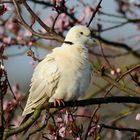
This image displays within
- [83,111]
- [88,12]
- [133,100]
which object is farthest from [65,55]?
[83,111]

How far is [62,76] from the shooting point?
10.4 feet

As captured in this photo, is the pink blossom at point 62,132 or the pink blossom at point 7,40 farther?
the pink blossom at point 7,40

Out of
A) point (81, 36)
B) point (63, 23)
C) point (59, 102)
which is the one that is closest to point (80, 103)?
point (59, 102)

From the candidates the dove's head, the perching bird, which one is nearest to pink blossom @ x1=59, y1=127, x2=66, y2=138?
the perching bird

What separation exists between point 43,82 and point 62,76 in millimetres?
172

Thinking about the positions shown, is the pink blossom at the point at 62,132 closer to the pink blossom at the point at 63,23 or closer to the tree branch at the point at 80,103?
the tree branch at the point at 80,103

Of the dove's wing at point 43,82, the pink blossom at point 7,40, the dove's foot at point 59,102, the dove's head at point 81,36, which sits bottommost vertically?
the dove's foot at point 59,102

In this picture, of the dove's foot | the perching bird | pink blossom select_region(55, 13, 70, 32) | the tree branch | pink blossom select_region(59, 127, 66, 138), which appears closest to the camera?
the tree branch

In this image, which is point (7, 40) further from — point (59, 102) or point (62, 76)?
point (59, 102)

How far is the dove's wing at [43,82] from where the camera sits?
318 cm

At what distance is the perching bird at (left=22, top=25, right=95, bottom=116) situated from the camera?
3164mm

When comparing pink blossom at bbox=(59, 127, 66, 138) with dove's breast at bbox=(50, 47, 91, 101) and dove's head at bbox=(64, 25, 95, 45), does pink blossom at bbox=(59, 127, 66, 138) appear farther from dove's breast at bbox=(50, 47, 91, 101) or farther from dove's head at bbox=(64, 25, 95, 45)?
dove's head at bbox=(64, 25, 95, 45)

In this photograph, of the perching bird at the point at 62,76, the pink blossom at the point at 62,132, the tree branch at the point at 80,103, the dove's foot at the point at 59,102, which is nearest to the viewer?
the tree branch at the point at 80,103

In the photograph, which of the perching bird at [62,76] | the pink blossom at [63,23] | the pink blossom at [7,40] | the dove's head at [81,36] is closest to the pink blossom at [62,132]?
the perching bird at [62,76]
